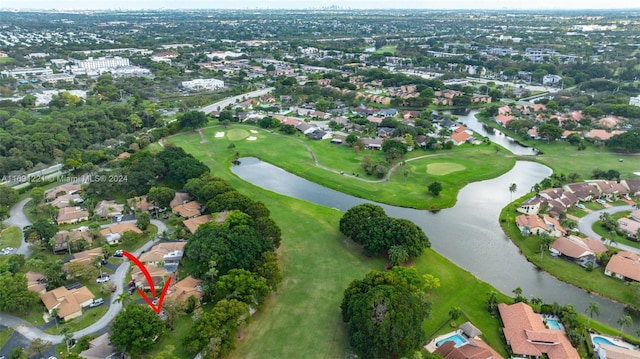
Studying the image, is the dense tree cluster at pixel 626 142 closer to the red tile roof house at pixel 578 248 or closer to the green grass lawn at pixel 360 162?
the green grass lawn at pixel 360 162

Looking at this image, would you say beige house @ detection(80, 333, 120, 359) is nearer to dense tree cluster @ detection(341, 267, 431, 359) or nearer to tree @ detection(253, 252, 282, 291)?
tree @ detection(253, 252, 282, 291)

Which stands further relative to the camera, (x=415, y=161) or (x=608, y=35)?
(x=608, y=35)

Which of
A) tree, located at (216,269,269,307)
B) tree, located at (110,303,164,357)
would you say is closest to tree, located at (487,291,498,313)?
tree, located at (216,269,269,307)

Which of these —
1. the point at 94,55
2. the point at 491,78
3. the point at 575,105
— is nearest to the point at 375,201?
the point at 575,105

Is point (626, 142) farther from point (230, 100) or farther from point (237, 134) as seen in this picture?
point (230, 100)

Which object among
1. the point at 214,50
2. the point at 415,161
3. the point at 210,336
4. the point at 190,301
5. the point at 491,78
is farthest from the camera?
the point at 214,50

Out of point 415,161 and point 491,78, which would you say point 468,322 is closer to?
point 415,161

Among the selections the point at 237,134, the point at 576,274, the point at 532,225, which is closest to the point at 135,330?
the point at 576,274
